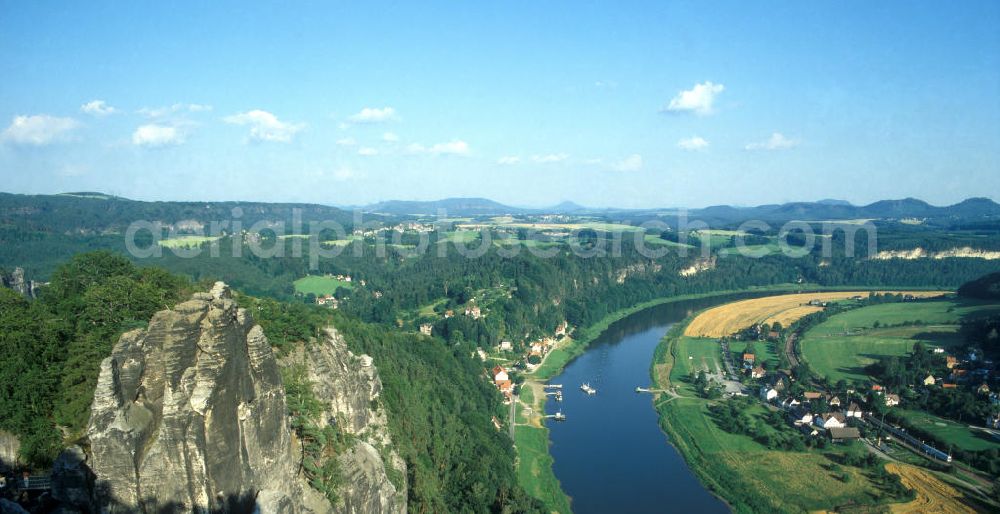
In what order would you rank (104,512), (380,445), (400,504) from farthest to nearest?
(380,445) → (400,504) → (104,512)

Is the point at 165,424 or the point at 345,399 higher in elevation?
the point at 165,424

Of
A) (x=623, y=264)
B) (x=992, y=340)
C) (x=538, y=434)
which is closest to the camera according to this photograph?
(x=538, y=434)

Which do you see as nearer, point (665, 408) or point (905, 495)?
point (905, 495)

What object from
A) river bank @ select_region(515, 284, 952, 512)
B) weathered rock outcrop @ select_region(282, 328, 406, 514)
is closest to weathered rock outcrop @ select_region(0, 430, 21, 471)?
weathered rock outcrop @ select_region(282, 328, 406, 514)

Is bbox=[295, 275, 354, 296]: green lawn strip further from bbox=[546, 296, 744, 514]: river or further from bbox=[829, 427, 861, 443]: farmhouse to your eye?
bbox=[829, 427, 861, 443]: farmhouse

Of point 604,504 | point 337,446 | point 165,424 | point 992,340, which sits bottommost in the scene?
point 604,504

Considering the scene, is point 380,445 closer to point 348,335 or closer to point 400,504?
point 400,504

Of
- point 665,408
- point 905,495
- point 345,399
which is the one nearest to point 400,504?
point 345,399
